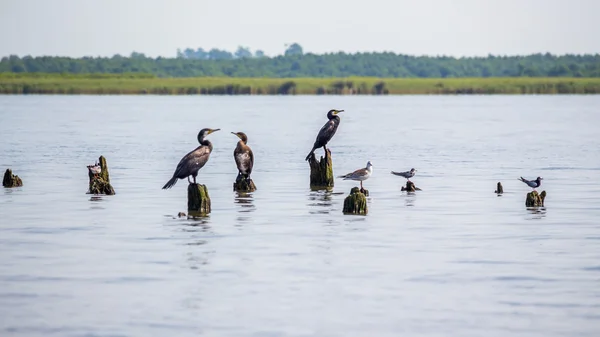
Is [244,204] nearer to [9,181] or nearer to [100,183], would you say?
[100,183]

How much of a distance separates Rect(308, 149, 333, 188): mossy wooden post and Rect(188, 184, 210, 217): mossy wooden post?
4788mm

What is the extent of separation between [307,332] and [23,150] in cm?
2900

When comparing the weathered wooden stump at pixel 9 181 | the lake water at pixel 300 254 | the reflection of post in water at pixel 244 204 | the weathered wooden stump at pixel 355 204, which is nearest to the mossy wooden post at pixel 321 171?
the lake water at pixel 300 254

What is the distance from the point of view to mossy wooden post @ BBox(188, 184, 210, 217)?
21828 millimetres

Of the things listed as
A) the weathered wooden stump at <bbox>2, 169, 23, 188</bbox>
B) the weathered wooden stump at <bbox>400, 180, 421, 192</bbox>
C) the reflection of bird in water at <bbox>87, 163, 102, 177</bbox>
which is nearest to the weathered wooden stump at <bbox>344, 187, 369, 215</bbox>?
the weathered wooden stump at <bbox>400, 180, 421, 192</bbox>

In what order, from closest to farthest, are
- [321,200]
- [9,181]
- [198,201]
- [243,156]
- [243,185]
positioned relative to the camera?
[198,201] < [243,156] < [321,200] < [243,185] < [9,181]

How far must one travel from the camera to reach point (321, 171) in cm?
2667

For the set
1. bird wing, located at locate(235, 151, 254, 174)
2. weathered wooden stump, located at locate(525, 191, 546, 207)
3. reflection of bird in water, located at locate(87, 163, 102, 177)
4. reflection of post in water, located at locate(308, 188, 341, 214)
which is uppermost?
bird wing, located at locate(235, 151, 254, 174)

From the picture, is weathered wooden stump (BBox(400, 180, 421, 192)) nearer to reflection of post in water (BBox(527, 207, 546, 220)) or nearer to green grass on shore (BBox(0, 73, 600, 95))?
reflection of post in water (BBox(527, 207, 546, 220))

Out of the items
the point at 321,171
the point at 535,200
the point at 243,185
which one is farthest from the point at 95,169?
the point at 535,200

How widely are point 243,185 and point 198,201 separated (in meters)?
4.25

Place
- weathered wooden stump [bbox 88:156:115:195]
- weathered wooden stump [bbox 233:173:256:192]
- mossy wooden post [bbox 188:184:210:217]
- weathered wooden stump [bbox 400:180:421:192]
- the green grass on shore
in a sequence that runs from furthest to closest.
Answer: the green grass on shore < weathered wooden stump [bbox 400:180:421:192] < weathered wooden stump [bbox 233:173:256:192] < weathered wooden stump [bbox 88:156:115:195] < mossy wooden post [bbox 188:184:210:217]

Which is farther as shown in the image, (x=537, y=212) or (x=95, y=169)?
(x=95, y=169)

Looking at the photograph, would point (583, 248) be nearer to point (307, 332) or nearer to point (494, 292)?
point (494, 292)
